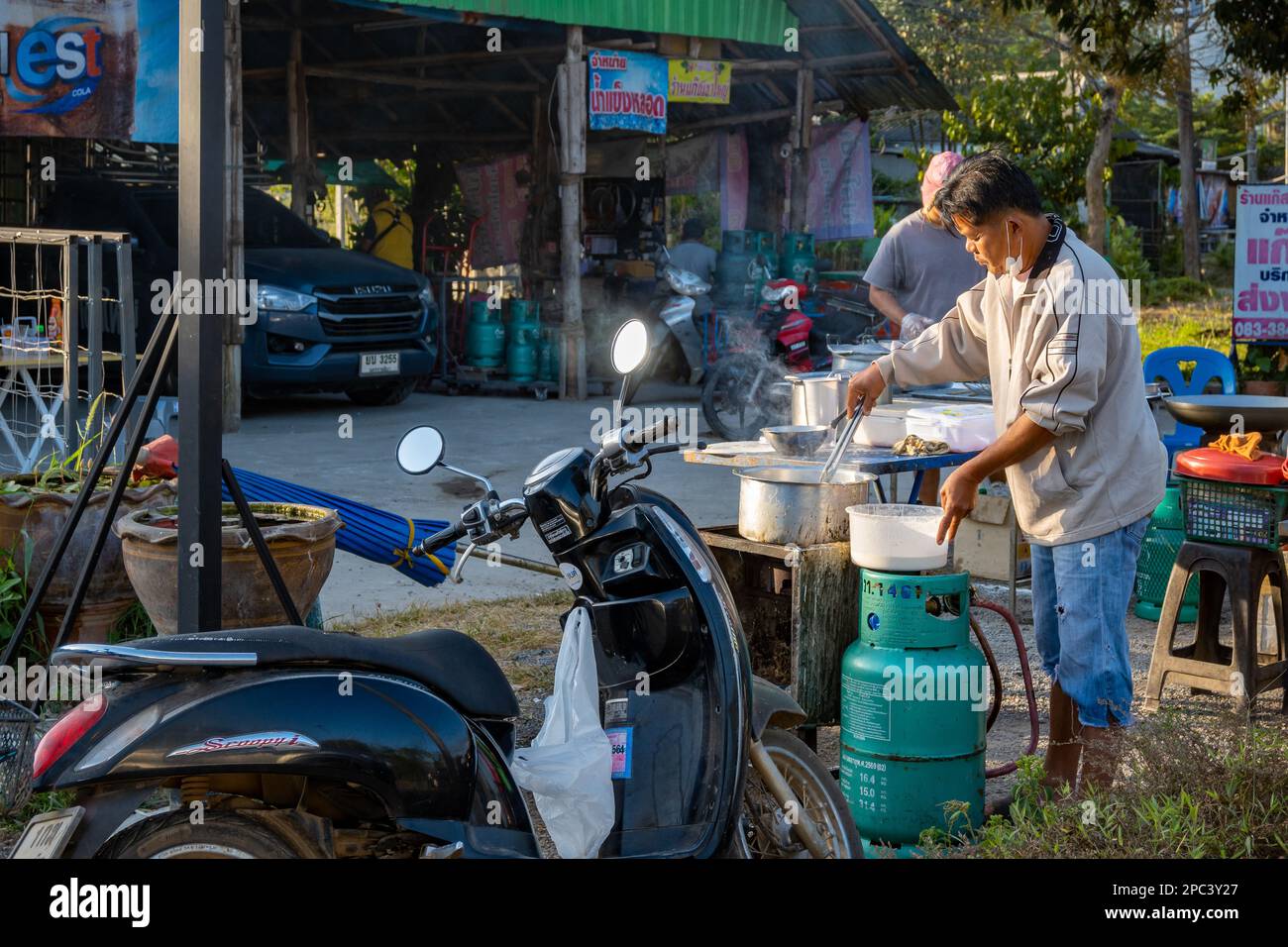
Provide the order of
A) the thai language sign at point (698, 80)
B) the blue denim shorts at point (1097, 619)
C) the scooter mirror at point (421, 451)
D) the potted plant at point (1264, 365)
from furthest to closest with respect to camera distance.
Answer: the thai language sign at point (698, 80), the potted plant at point (1264, 365), the blue denim shorts at point (1097, 619), the scooter mirror at point (421, 451)

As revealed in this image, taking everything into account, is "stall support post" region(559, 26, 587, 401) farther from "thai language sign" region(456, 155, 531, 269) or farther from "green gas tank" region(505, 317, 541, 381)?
"thai language sign" region(456, 155, 531, 269)

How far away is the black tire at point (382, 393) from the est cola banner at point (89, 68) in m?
3.14

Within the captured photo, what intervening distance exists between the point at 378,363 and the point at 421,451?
30.2 feet

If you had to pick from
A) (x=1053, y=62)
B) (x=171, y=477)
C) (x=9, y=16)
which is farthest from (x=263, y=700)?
(x=1053, y=62)

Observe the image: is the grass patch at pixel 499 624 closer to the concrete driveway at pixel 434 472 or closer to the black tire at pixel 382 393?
the concrete driveway at pixel 434 472

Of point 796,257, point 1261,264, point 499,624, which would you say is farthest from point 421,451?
point 796,257

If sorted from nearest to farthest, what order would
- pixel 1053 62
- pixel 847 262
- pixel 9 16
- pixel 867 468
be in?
pixel 867 468, pixel 9 16, pixel 847 262, pixel 1053 62

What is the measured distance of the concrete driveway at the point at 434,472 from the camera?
699 cm

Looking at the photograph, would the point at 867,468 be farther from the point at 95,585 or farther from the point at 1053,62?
the point at 1053,62

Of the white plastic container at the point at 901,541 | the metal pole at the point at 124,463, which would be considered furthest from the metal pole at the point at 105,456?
the white plastic container at the point at 901,541

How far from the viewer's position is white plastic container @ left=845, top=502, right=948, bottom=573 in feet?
12.7

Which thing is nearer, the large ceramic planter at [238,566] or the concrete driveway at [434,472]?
the large ceramic planter at [238,566]

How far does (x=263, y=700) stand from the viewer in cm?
255

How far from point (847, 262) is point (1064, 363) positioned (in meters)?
20.8
